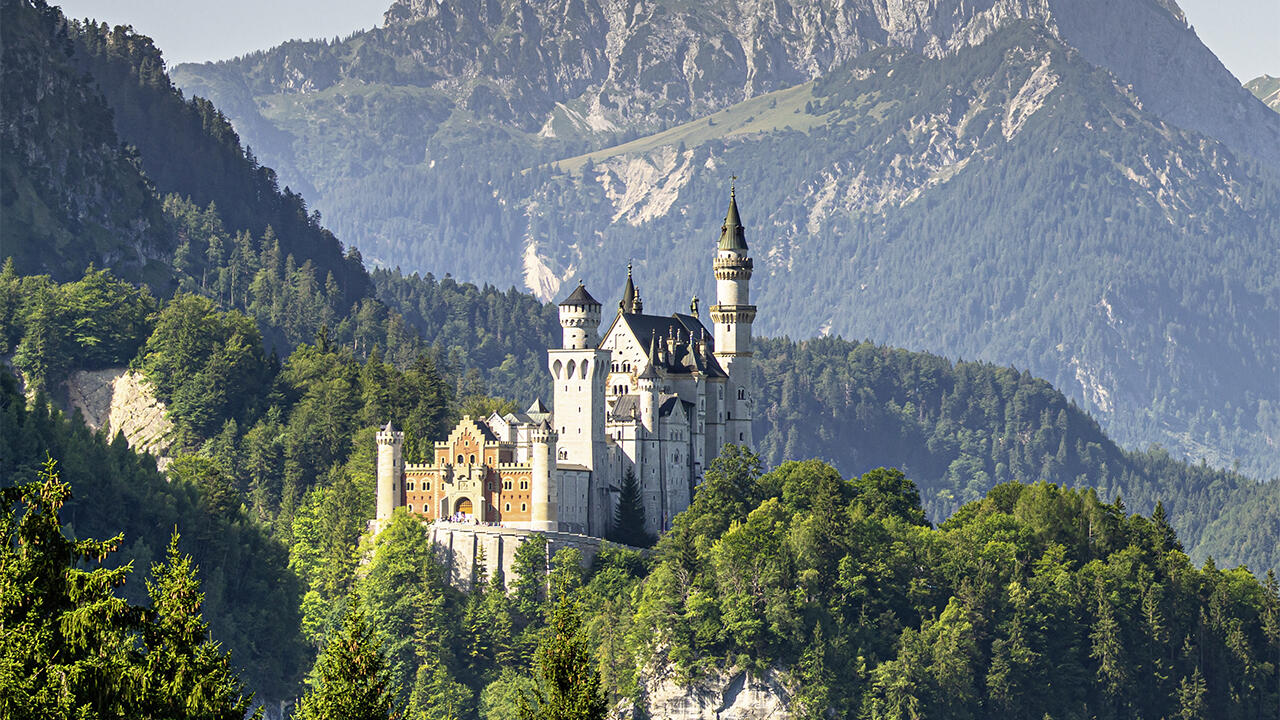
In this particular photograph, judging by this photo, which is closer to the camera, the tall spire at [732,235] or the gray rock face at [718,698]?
→ the gray rock face at [718,698]

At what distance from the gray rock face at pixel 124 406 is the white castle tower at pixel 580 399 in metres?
39.9

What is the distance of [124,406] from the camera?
16612cm

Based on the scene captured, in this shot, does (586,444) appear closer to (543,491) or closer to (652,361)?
(543,491)

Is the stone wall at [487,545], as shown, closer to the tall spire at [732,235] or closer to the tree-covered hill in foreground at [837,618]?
the tree-covered hill in foreground at [837,618]

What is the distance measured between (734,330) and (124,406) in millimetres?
45700

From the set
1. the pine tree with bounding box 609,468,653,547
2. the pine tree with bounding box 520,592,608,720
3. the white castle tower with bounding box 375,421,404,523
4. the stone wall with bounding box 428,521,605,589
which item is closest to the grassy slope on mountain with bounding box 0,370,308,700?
the white castle tower with bounding box 375,421,404,523

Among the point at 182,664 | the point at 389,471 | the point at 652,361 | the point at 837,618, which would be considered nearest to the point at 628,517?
the point at 652,361

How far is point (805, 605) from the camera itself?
432 ft

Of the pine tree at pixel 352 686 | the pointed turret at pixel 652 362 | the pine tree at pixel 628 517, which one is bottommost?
the pine tree at pixel 352 686

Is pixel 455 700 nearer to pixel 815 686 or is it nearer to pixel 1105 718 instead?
pixel 815 686

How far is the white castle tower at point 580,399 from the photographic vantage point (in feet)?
438

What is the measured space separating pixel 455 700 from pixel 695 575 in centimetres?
1500

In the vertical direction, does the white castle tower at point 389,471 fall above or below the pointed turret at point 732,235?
below

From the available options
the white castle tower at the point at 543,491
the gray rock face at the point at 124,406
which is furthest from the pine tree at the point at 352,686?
the gray rock face at the point at 124,406
